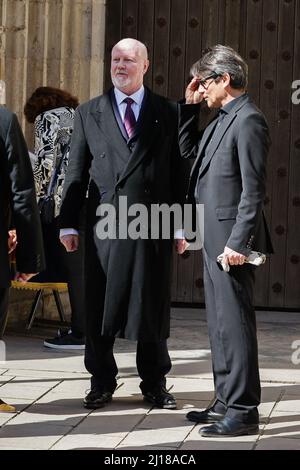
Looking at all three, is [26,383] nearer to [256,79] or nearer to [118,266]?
[118,266]

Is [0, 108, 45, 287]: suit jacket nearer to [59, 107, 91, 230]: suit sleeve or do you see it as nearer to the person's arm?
[59, 107, 91, 230]: suit sleeve

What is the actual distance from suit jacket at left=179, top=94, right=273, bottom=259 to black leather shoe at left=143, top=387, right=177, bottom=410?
34.2 inches

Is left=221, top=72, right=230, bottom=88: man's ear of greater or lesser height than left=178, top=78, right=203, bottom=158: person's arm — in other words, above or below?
above

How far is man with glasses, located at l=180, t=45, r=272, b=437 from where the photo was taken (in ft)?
18.3

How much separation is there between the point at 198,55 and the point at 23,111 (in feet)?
4.84

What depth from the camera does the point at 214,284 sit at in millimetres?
5773

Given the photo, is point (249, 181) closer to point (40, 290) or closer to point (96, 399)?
point (96, 399)

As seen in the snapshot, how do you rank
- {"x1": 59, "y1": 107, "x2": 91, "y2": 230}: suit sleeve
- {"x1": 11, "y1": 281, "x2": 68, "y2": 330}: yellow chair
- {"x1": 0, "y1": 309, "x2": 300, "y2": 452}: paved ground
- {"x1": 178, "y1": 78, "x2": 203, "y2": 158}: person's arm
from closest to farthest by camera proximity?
{"x1": 0, "y1": 309, "x2": 300, "y2": 452}: paved ground → {"x1": 178, "y1": 78, "x2": 203, "y2": 158}: person's arm → {"x1": 59, "y1": 107, "x2": 91, "y2": 230}: suit sleeve → {"x1": 11, "y1": 281, "x2": 68, "y2": 330}: yellow chair

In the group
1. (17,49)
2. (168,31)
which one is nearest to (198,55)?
(168,31)

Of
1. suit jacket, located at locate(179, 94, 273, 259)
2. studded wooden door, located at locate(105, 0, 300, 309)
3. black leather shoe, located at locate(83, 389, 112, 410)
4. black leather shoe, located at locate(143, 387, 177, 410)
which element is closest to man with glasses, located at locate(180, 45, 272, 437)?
suit jacket, located at locate(179, 94, 273, 259)

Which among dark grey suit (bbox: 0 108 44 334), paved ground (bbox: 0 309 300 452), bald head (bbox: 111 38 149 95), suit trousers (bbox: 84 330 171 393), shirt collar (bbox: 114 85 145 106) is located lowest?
paved ground (bbox: 0 309 300 452)

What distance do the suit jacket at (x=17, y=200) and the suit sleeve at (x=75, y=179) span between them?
1.63 ft

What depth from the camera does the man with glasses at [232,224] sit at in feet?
18.3

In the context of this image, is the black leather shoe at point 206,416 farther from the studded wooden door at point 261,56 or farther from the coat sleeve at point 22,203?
the studded wooden door at point 261,56
